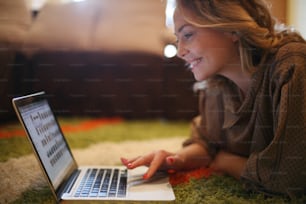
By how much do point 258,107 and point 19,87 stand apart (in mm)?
484

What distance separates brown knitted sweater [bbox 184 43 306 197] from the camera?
1.89 feet

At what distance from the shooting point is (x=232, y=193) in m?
A: 0.62

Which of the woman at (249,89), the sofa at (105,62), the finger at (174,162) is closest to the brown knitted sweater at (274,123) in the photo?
the woman at (249,89)

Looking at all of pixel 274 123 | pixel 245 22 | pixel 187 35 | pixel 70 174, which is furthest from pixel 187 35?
pixel 70 174

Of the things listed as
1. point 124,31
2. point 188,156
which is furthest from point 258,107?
point 124,31

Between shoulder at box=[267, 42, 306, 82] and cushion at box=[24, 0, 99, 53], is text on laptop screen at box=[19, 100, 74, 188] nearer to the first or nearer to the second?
cushion at box=[24, 0, 99, 53]

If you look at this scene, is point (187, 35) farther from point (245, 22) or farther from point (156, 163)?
point (156, 163)

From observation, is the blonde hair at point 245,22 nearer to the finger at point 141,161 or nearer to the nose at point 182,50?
the nose at point 182,50

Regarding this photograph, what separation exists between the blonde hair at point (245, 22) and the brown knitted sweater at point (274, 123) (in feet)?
0.11

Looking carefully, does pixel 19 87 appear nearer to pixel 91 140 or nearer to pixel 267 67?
pixel 91 140

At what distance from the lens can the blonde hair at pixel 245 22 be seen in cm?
66

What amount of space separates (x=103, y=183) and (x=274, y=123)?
0.32 meters

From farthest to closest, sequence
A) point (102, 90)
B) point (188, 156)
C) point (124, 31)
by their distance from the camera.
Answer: point (102, 90)
point (124, 31)
point (188, 156)

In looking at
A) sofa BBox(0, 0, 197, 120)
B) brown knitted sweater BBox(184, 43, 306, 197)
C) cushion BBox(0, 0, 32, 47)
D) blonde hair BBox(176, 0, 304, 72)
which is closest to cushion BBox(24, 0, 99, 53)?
sofa BBox(0, 0, 197, 120)
